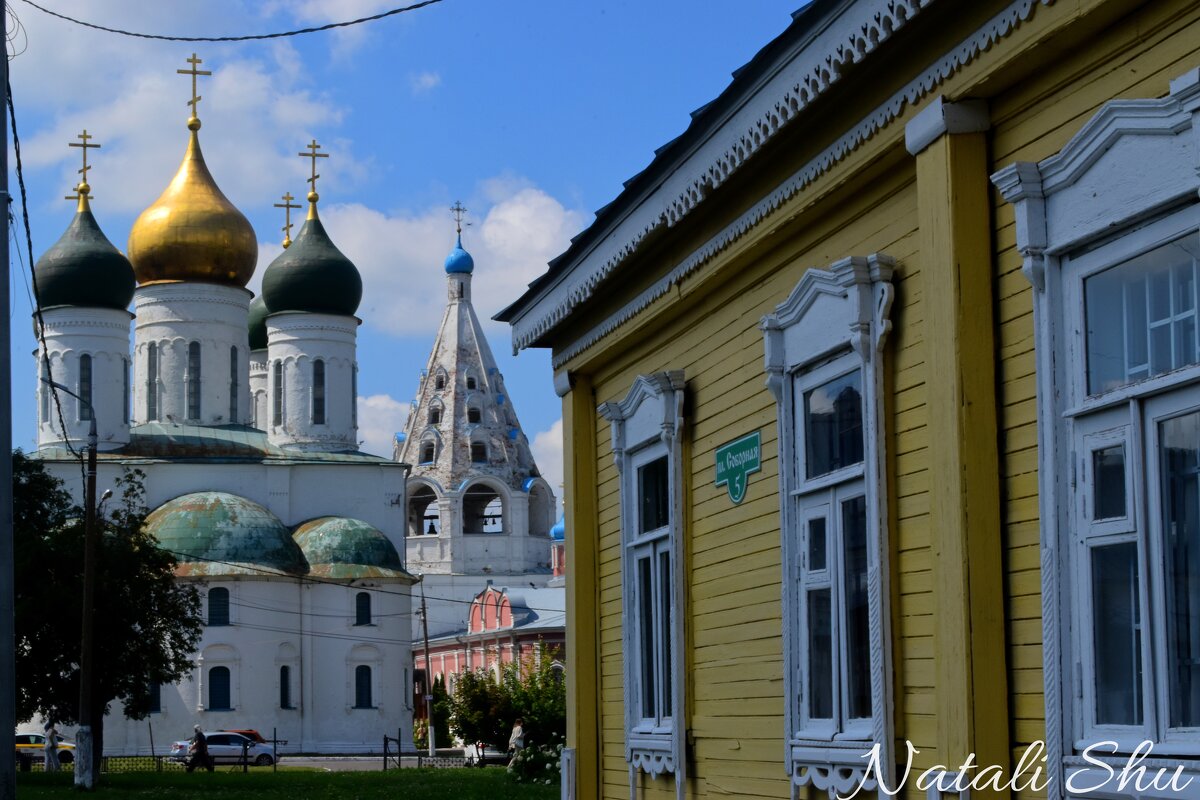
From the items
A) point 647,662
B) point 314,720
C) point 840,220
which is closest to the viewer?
point 840,220

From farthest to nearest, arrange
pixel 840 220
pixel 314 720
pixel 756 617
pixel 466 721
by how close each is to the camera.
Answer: pixel 314 720 < pixel 466 721 < pixel 756 617 < pixel 840 220

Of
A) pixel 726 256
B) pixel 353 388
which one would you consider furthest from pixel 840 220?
pixel 353 388

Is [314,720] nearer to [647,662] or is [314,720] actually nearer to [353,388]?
[353,388]

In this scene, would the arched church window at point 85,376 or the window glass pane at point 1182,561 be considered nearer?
the window glass pane at point 1182,561

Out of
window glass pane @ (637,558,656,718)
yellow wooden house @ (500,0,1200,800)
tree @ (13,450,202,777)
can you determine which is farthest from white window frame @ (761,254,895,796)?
tree @ (13,450,202,777)

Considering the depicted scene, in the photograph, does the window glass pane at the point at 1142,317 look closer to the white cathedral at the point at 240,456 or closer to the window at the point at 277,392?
the white cathedral at the point at 240,456

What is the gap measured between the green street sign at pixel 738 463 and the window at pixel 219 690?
165 ft

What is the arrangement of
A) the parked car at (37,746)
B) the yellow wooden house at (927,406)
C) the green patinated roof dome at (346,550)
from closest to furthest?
the yellow wooden house at (927,406), the parked car at (37,746), the green patinated roof dome at (346,550)

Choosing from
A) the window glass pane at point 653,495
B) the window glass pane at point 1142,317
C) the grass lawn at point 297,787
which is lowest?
the grass lawn at point 297,787

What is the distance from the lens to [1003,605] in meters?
5.97

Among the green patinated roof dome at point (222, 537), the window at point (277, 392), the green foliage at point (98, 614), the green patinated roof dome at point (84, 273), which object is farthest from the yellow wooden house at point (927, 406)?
the window at point (277, 392)

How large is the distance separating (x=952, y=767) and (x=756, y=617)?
2.29m

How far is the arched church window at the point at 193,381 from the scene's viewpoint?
61.1 m

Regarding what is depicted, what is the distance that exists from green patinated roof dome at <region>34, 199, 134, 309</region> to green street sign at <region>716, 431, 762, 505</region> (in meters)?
52.8
